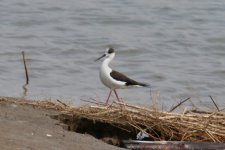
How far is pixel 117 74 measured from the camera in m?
9.09

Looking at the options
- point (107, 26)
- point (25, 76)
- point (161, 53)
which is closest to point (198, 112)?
point (25, 76)

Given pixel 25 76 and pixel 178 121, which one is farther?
pixel 25 76

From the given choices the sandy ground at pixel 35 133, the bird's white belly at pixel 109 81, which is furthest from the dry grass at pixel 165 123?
the bird's white belly at pixel 109 81

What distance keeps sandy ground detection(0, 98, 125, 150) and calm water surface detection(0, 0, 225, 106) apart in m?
2.21

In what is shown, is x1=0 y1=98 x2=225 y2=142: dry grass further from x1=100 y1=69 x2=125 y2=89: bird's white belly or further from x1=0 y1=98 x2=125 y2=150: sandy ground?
x1=100 y1=69 x2=125 y2=89: bird's white belly

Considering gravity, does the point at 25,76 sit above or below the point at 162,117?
below

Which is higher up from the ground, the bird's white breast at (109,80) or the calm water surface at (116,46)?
the bird's white breast at (109,80)

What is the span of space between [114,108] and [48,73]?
16.3 ft

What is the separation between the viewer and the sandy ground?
6.60 meters

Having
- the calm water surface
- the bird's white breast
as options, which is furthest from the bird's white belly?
the calm water surface

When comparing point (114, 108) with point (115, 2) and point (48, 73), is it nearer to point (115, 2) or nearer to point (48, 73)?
point (48, 73)

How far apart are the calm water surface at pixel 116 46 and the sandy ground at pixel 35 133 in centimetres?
221

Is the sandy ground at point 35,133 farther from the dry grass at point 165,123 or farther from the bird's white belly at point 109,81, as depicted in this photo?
the bird's white belly at point 109,81

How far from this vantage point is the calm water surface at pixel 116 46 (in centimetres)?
1210
